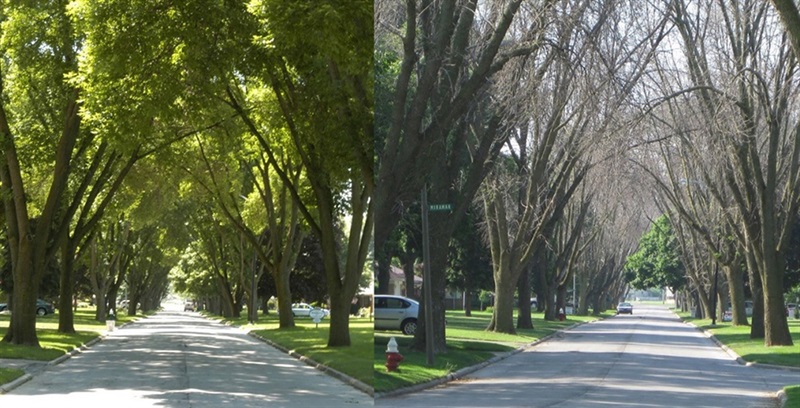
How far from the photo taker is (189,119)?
93.9ft

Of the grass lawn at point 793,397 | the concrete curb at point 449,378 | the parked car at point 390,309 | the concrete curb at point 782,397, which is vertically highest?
the parked car at point 390,309

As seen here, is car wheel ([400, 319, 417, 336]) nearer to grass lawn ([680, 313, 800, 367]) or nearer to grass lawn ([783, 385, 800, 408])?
grass lawn ([783, 385, 800, 408])

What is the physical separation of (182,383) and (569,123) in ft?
Answer: 76.0

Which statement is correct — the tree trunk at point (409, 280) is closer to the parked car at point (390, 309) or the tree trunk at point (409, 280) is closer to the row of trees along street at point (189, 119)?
the parked car at point (390, 309)

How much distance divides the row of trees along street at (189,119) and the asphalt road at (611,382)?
3.44m

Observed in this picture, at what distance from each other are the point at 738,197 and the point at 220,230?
3546cm

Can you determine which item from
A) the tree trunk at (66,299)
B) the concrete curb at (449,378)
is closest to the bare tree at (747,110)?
the concrete curb at (449,378)

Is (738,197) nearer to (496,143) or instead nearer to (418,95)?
(496,143)

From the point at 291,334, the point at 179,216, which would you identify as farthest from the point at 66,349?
the point at 179,216

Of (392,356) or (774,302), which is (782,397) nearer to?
(392,356)

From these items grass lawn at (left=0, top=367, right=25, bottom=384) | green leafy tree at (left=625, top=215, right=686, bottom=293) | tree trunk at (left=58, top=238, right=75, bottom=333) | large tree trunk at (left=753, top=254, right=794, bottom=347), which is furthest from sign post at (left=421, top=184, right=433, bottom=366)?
green leafy tree at (left=625, top=215, right=686, bottom=293)

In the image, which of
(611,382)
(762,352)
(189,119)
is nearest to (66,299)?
(189,119)

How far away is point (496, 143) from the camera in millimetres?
33219

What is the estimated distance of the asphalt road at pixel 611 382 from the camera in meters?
19.0
